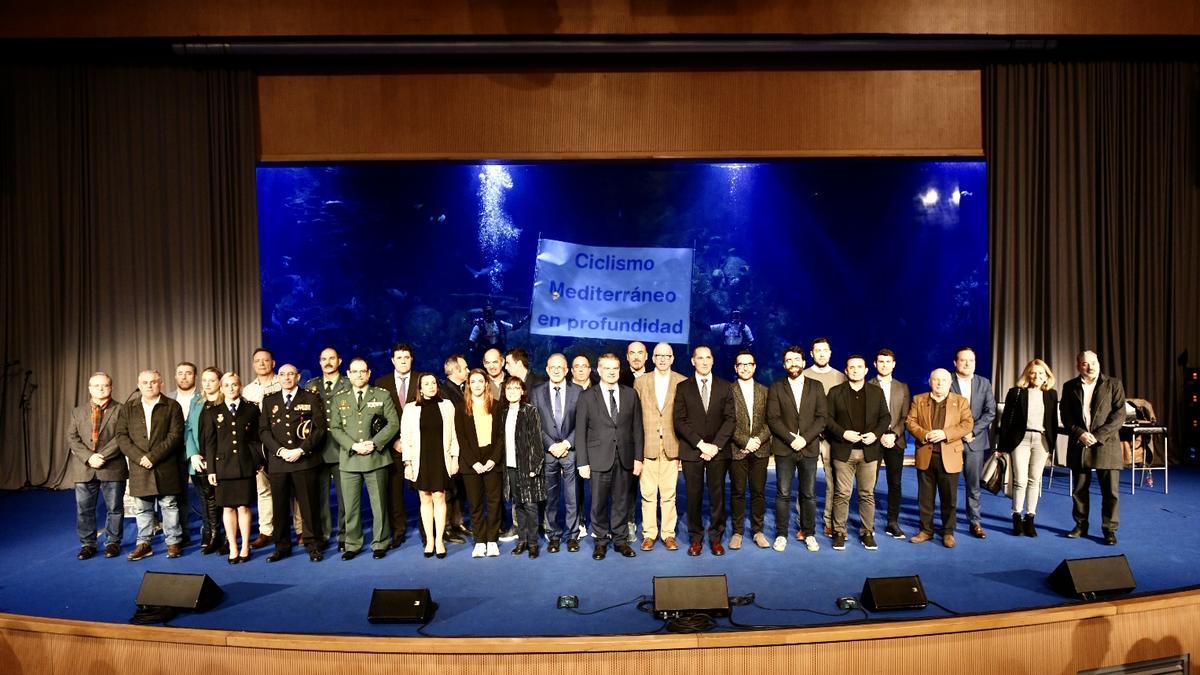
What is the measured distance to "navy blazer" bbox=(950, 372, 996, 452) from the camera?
19.0ft

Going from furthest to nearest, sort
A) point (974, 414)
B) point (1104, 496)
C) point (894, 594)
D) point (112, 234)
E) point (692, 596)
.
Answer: point (112, 234) → point (974, 414) → point (1104, 496) → point (894, 594) → point (692, 596)

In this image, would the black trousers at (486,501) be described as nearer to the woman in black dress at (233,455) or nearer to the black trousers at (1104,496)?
the woman in black dress at (233,455)

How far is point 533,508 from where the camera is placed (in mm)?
5512

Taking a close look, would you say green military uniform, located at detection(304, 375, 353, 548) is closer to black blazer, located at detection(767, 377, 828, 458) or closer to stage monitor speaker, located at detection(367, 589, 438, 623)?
stage monitor speaker, located at detection(367, 589, 438, 623)

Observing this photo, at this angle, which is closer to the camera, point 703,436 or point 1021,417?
point 703,436

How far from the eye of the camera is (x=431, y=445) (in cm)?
547

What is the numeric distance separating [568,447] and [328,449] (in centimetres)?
175

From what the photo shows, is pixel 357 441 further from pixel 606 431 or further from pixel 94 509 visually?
pixel 94 509

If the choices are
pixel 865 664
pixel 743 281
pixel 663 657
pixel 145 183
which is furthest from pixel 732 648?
pixel 743 281

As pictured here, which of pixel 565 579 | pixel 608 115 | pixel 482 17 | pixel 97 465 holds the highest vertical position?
pixel 482 17

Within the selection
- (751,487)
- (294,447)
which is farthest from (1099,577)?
(294,447)

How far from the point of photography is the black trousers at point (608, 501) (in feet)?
18.1

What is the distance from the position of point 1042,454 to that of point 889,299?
11.7m

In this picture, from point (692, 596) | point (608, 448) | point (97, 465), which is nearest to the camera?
point (692, 596)
